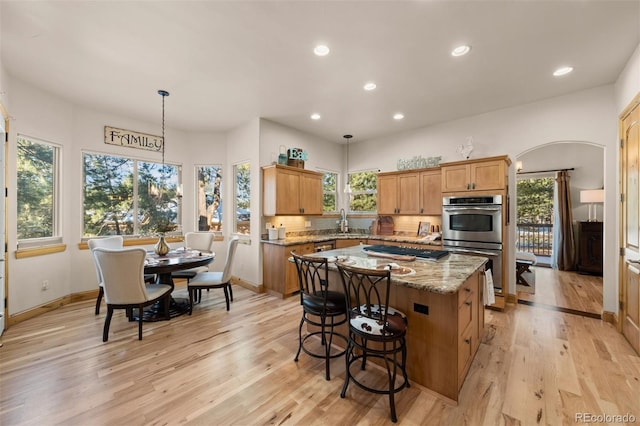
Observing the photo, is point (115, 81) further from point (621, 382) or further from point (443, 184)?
point (621, 382)

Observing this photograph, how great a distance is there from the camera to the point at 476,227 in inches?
159

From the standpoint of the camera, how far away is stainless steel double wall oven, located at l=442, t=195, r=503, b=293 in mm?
3854

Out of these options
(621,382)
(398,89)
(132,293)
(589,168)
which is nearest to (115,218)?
(132,293)

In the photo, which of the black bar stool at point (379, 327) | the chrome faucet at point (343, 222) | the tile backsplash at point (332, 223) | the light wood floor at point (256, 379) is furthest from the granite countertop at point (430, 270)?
the chrome faucet at point (343, 222)

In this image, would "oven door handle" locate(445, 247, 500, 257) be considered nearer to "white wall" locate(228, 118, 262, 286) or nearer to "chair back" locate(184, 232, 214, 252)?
"white wall" locate(228, 118, 262, 286)

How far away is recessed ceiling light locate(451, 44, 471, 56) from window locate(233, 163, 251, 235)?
3.73 m

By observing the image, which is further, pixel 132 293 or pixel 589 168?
pixel 589 168

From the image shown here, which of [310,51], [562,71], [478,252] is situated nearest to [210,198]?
[310,51]

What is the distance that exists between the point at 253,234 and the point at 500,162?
4.22 metres

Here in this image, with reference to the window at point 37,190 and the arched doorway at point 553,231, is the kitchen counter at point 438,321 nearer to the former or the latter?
the arched doorway at point 553,231

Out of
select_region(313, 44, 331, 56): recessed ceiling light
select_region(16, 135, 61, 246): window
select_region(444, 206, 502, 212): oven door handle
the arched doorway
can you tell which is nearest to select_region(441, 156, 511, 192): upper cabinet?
select_region(444, 206, 502, 212): oven door handle

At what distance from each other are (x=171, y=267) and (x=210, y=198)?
102 inches

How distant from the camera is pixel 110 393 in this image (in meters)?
2.09

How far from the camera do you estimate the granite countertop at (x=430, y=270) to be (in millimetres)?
1869
